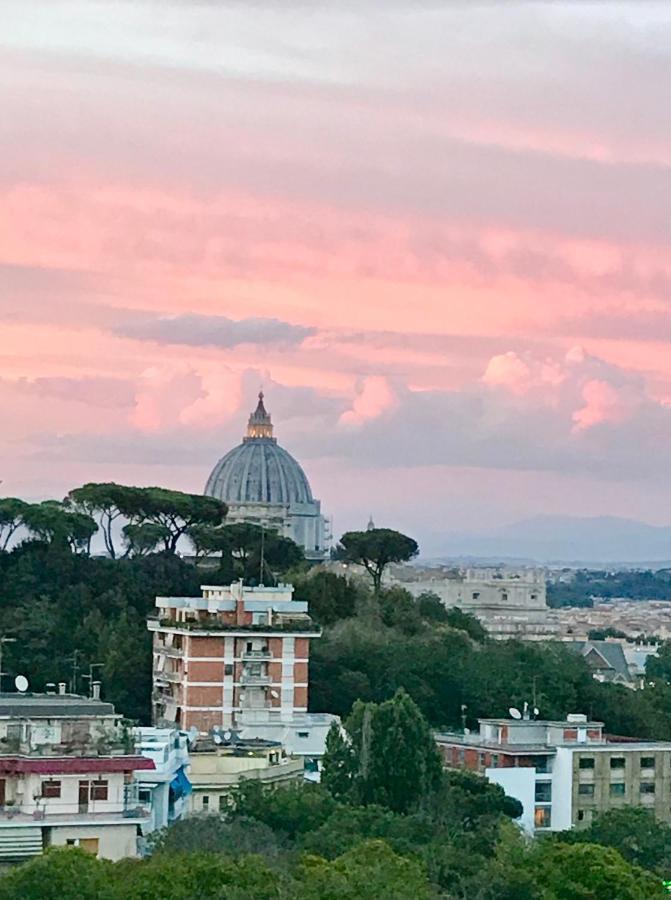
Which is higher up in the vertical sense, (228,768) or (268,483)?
(268,483)

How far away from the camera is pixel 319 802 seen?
4109cm

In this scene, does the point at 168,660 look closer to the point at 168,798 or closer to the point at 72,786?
the point at 168,798

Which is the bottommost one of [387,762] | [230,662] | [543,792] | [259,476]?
[543,792]

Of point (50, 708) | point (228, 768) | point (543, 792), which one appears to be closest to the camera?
point (50, 708)

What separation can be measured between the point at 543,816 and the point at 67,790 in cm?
2044

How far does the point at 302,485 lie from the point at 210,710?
99437mm

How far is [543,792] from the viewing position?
176 ft

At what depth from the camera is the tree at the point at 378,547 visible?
79.9 m

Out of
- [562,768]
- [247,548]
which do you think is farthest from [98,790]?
[247,548]

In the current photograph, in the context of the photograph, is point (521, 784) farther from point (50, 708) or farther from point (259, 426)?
point (259, 426)

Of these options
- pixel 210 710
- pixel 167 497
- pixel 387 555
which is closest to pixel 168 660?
pixel 210 710

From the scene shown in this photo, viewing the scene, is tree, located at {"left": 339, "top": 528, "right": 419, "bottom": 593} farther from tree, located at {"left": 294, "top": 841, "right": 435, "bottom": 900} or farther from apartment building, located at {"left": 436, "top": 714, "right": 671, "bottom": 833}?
tree, located at {"left": 294, "top": 841, "right": 435, "bottom": 900}

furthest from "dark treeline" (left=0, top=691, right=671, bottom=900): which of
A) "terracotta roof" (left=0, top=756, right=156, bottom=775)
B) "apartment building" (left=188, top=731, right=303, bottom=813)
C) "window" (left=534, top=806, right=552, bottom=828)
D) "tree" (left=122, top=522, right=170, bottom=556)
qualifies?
"tree" (left=122, top=522, right=170, bottom=556)

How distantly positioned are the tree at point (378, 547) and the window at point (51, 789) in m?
45.2
